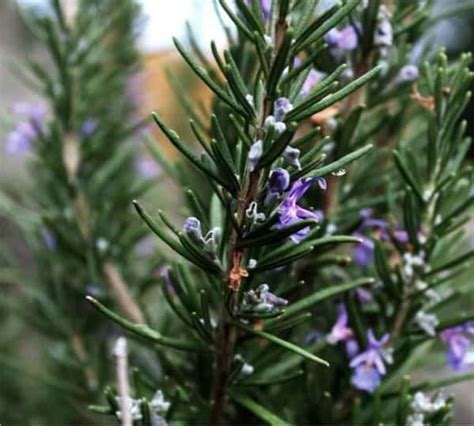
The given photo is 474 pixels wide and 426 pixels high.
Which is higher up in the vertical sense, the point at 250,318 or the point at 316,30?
the point at 316,30

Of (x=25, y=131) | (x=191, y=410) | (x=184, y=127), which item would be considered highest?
(x=25, y=131)

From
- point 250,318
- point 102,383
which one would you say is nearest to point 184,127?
point 102,383

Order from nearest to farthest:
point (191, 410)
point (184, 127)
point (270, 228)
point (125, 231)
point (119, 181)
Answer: point (270, 228) < point (191, 410) < point (125, 231) < point (119, 181) < point (184, 127)

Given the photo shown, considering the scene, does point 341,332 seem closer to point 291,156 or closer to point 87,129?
point 291,156

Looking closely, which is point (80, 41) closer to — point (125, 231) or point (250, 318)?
point (125, 231)

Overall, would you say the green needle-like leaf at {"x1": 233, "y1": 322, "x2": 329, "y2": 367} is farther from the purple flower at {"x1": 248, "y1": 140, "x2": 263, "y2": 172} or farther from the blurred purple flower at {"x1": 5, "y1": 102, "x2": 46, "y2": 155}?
the blurred purple flower at {"x1": 5, "y1": 102, "x2": 46, "y2": 155}

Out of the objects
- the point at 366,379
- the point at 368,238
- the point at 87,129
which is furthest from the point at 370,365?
the point at 87,129
